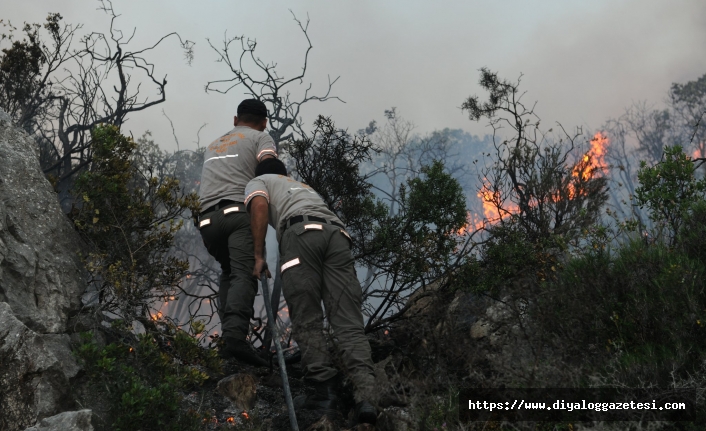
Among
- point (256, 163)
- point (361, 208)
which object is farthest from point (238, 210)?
point (361, 208)

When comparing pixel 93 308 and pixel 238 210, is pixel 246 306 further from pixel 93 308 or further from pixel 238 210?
pixel 93 308

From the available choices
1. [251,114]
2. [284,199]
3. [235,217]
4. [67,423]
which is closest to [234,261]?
[235,217]

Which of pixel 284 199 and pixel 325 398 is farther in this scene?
pixel 284 199

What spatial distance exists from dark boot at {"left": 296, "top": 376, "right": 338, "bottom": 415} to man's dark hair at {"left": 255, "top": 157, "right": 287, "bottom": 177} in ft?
6.06

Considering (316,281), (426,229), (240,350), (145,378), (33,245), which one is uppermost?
(426,229)

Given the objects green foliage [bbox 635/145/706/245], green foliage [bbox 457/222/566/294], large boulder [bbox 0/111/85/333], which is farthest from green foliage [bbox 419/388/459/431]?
green foliage [bbox 635/145/706/245]

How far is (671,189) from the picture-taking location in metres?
5.27

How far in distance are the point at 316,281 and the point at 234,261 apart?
2.71 feet

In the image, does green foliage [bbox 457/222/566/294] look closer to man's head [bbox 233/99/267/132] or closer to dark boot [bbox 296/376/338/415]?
dark boot [bbox 296/376/338/415]

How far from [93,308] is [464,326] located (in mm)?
3125

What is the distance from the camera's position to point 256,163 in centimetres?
525

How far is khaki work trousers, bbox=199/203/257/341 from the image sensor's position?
447 centimetres

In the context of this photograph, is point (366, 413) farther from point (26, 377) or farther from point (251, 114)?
point (251, 114)

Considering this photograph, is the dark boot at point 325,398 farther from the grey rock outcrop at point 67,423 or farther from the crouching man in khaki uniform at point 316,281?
the grey rock outcrop at point 67,423
